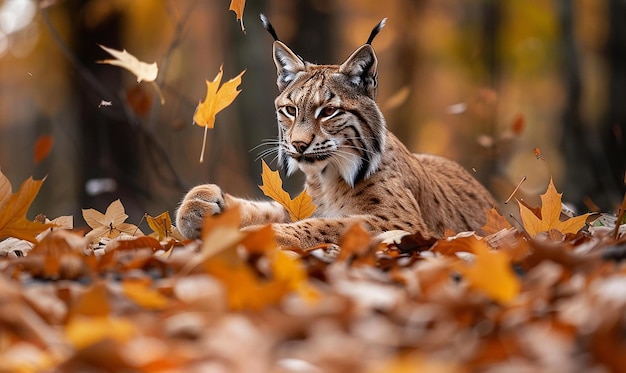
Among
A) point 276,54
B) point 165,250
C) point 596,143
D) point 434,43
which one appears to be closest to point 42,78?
point 434,43

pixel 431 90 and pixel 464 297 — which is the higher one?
pixel 431 90

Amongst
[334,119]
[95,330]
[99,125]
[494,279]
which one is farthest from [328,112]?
[99,125]

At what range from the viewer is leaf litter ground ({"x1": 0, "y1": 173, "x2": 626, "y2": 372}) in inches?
60.6

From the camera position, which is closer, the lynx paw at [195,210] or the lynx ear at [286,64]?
the lynx paw at [195,210]

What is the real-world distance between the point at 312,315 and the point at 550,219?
92.5 inches

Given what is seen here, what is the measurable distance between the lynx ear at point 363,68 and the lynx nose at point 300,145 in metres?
0.68

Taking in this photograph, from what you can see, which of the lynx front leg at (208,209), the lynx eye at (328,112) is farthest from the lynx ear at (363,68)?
the lynx front leg at (208,209)

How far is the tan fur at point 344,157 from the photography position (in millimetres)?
4969

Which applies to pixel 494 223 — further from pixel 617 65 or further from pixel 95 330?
pixel 617 65

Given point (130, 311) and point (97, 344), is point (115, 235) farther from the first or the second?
point (97, 344)

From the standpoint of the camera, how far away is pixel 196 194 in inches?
185

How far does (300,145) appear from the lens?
4.93 metres

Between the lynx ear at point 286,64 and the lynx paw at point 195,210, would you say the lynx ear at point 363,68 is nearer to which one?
the lynx ear at point 286,64

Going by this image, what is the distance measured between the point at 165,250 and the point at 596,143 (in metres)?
7.76
